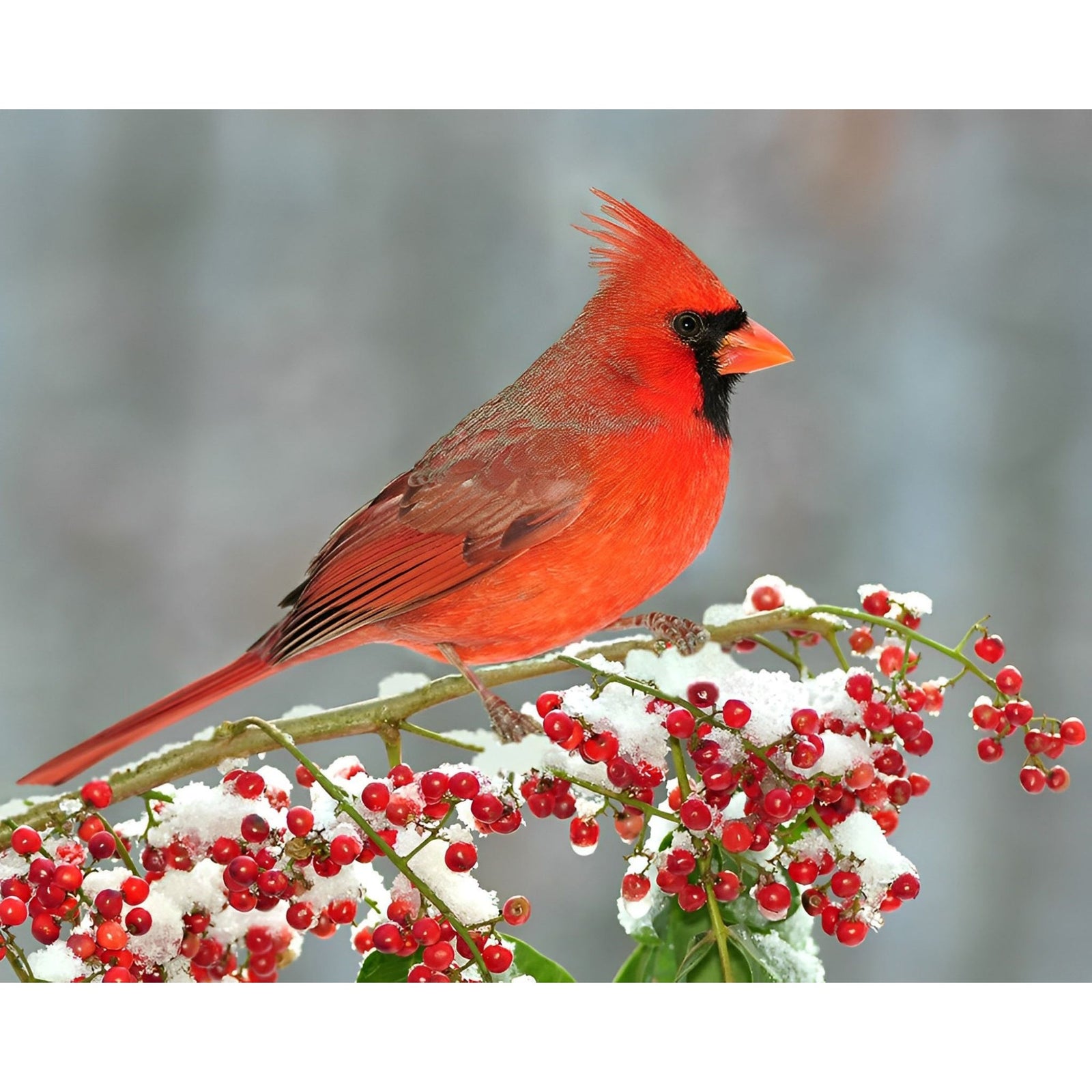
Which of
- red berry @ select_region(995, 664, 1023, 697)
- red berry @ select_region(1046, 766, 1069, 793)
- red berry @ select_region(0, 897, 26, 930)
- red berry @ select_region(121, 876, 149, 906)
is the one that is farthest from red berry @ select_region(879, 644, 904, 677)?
red berry @ select_region(0, 897, 26, 930)

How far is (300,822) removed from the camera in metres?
1.26

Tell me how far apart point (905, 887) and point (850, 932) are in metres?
0.08

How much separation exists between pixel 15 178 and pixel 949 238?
55.6 inches

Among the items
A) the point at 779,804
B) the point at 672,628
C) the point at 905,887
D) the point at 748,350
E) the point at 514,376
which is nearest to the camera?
the point at 779,804

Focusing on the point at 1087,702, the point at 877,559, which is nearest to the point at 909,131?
the point at 877,559

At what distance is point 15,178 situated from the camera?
1.81 m

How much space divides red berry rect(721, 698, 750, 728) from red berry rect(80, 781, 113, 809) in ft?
2.14

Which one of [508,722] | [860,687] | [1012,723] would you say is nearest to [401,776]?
[508,722]

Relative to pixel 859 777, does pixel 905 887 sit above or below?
below

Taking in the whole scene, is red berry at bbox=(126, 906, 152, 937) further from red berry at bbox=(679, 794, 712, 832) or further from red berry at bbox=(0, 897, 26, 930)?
red berry at bbox=(679, 794, 712, 832)

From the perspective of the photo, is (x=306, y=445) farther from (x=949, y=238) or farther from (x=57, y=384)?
(x=949, y=238)

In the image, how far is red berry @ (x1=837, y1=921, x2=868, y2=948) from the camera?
131 centimetres

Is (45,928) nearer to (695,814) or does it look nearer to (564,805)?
(564,805)

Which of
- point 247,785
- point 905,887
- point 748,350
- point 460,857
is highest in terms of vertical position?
point 748,350
